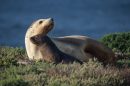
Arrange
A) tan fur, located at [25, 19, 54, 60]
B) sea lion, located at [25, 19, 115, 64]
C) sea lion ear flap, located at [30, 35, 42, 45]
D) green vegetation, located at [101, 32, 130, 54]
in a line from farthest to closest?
green vegetation, located at [101, 32, 130, 54]
sea lion, located at [25, 19, 115, 64]
tan fur, located at [25, 19, 54, 60]
sea lion ear flap, located at [30, 35, 42, 45]

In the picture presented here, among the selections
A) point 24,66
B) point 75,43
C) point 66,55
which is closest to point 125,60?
point 75,43

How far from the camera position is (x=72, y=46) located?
18734 millimetres

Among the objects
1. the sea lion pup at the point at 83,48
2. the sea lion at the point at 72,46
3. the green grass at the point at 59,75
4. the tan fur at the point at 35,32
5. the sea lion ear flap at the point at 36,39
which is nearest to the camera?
the green grass at the point at 59,75

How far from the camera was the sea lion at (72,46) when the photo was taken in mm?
18297

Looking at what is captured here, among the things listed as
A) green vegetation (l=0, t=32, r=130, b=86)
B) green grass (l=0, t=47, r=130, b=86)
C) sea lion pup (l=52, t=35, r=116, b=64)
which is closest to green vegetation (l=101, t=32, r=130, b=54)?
sea lion pup (l=52, t=35, r=116, b=64)

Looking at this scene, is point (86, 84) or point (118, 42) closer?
point (86, 84)

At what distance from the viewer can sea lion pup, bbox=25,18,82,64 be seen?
17281 millimetres

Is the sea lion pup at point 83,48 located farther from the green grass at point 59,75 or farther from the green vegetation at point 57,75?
the green grass at point 59,75

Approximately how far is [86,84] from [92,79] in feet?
1.17

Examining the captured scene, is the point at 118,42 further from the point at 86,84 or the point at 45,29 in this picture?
the point at 86,84

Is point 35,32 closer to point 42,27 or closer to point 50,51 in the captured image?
point 42,27

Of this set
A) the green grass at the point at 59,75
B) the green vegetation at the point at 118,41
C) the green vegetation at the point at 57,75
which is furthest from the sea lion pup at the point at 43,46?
the green vegetation at the point at 118,41

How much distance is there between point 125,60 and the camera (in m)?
20.1

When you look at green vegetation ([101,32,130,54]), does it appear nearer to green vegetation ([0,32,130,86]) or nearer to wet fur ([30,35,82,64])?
wet fur ([30,35,82,64])
